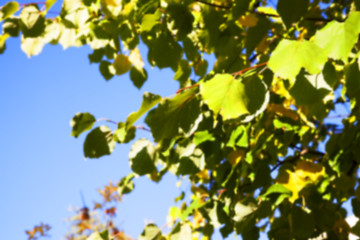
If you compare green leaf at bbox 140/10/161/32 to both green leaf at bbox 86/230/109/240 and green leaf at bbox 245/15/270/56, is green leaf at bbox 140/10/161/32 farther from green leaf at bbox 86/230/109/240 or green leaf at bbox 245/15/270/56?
green leaf at bbox 86/230/109/240

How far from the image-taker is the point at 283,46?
0.68 m

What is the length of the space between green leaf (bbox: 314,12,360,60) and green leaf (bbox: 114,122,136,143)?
24.1 inches

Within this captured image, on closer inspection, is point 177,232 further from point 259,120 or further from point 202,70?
point 202,70

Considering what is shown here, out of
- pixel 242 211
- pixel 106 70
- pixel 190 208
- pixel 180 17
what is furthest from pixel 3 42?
pixel 242 211

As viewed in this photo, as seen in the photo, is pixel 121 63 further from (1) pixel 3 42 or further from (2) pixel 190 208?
(2) pixel 190 208

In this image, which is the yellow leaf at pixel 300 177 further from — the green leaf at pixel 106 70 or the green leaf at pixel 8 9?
the green leaf at pixel 8 9

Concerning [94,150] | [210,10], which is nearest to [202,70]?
[210,10]

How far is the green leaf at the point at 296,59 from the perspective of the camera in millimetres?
637

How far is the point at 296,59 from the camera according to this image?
2.15ft

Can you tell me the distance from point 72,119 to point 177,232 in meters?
0.50

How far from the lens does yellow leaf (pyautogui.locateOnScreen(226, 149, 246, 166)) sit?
1248 millimetres

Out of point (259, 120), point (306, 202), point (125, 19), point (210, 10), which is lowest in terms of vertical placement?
point (306, 202)

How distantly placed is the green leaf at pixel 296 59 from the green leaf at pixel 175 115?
22cm

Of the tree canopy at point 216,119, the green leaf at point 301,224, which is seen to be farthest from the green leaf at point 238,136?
the green leaf at point 301,224
